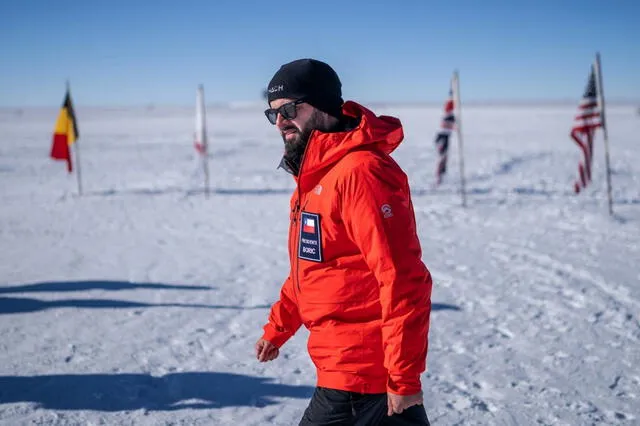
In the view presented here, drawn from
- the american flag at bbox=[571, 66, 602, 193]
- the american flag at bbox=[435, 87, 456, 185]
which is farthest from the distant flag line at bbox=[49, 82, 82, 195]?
the american flag at bbox=[571, 66, 602, 193]

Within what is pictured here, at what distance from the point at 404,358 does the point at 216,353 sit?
324 cm

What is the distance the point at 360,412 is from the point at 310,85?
1193 mm

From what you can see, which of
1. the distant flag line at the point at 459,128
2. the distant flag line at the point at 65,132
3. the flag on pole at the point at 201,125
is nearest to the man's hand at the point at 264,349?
the distant flag line at the point at 459,128

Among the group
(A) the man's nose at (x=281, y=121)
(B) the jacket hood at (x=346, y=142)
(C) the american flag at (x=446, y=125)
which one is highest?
(C) the american flag at (x=446, y=125)

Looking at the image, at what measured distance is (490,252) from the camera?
795cm

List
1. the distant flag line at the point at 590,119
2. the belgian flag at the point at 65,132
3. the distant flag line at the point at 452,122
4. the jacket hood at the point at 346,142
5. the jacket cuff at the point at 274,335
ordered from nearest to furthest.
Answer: the jacket hood at the point at 346,142
the jacket cuff at the point at 274,335
the distant flag line at the point at 590,119
the distant flag line at the point at 452,122
the belgian flag at the point at 65,132

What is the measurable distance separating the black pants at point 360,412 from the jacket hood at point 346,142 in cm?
77

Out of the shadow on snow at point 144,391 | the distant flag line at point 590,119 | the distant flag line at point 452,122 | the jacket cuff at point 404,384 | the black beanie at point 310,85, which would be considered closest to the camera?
the jacket cuff at point 404,384

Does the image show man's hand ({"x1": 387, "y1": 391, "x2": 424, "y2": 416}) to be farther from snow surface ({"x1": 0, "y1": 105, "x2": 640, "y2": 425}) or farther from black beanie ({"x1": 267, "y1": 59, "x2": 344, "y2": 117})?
snow surface ({"x1": 0, "y1": 105, "x2": 640, "y2": 425})

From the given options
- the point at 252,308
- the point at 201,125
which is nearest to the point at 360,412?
the point at 252,308

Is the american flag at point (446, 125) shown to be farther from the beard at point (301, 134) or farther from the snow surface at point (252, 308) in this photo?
the beard at point (301, 134)

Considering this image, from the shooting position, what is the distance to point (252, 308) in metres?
5.86

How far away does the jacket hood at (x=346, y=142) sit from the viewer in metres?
1.82

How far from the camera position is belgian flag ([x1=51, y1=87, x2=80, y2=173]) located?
13.1m
